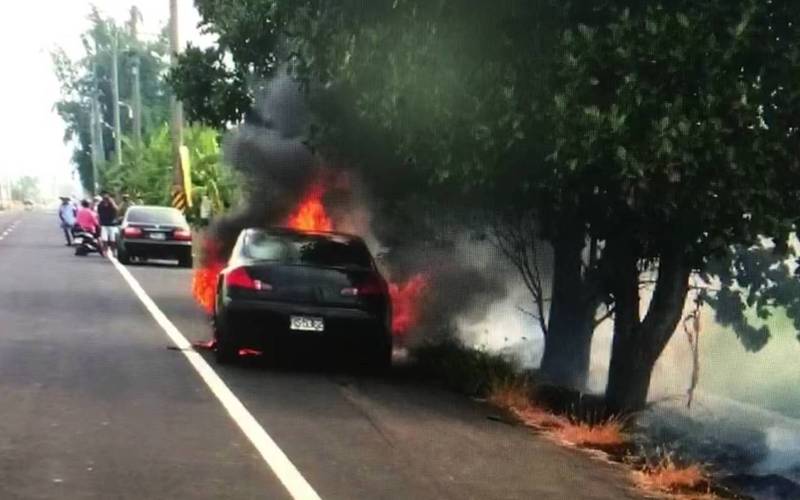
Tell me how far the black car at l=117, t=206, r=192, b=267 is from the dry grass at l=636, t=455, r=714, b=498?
25.8 meters

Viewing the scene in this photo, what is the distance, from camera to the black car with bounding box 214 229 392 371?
1362 cm

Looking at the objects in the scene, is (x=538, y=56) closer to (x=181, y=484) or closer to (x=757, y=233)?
(x=757, y=233)

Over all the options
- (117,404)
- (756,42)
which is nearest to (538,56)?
(756,42)

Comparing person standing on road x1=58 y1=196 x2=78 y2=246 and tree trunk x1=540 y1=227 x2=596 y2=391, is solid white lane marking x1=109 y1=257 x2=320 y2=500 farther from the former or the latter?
person standing on road x1=58 y1=196 x2=78 y2=246

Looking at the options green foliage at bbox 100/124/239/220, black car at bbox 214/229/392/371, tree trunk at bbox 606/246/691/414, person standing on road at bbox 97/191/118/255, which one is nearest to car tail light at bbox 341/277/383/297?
black car at bbox 214/229/392/371

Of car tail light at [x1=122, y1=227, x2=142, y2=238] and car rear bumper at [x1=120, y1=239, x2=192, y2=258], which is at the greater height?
car tail light at [x1=122, y1=227, x2=142, y2=238]

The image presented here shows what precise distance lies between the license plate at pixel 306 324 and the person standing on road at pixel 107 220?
83.6 ft

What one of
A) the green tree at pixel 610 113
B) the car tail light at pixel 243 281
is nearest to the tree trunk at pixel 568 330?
the green tree at pixel 610 113

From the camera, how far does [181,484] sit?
7.95 metres

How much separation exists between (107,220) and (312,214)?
57.1 feet

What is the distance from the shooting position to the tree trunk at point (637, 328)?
12.8 metres

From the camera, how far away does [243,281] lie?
1373cm

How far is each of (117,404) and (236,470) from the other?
9.09 ft

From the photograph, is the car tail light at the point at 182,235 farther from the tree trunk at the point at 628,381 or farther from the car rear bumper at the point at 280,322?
the tree trunk at the point at 628,381
